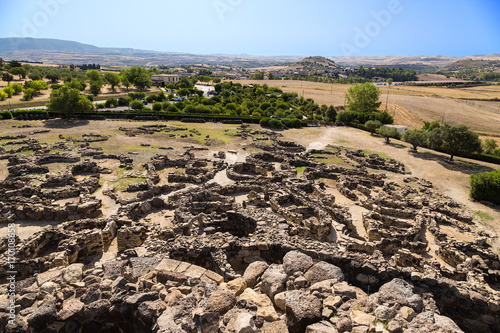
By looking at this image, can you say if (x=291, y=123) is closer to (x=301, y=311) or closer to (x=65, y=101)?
(x=65, y=101)

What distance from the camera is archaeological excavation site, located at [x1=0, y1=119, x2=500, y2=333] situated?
9.00 meters

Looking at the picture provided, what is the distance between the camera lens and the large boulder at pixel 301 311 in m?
8.45

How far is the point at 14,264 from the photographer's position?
1330cm

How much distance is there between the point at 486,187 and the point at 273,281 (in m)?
24.6

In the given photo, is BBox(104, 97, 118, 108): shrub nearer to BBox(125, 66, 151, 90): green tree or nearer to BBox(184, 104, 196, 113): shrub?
BBox(184, 104, 196, 113): shrub

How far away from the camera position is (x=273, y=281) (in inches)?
410

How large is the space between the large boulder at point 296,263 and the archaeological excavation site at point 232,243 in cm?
4

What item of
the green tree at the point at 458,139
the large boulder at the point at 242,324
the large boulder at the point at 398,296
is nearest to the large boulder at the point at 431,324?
the large boulder at the point at 398,296

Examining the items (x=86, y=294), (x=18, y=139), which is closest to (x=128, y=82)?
(x=18, y=139)

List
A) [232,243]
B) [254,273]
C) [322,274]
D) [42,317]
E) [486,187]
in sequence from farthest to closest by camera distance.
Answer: [486,187] < [232,243] < [254,273] < [322,274] < [42,317]

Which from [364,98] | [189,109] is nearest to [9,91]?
[189,109]

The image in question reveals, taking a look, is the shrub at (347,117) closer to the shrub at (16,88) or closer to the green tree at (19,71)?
the shrub at (16,88)

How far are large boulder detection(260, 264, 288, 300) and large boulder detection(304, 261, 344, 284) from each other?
101cm

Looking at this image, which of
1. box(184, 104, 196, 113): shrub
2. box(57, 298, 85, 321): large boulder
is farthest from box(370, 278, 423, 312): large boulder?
box(184, 104, 196, 113): shrub
